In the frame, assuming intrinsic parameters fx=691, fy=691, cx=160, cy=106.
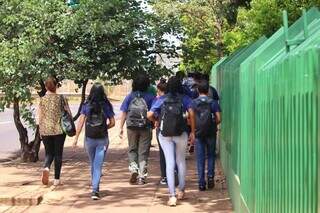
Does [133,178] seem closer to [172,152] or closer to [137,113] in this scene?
[137,113]

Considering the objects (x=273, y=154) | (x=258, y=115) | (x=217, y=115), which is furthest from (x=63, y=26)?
(x=273, y=154)

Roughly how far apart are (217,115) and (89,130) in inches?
71.1

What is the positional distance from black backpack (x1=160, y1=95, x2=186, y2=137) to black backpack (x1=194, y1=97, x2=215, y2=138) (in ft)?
2.17

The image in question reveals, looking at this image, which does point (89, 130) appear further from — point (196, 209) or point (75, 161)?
point (75, 161)

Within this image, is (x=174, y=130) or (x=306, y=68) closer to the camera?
(x=306, y=68)

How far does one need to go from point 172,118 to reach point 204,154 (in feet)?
4.20

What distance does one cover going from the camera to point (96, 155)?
9508mm

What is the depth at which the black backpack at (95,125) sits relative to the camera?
9.41 meters

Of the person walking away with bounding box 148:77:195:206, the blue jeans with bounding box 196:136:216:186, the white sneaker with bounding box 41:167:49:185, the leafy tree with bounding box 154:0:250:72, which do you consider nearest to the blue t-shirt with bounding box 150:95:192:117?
the person walking away with bounding box 148:77:195:206

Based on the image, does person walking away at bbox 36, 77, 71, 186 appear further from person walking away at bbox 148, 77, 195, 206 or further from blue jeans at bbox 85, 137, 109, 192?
person walking away at bbox 148, 77, 195, 206

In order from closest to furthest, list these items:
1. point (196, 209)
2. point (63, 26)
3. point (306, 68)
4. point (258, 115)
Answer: point (306, 68) → point (258, 115) → point (196, 209) → point (63, 26)

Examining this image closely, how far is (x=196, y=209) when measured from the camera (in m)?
8.56

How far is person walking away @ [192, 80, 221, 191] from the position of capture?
9.62 meters

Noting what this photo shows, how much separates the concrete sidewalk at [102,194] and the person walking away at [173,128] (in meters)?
0.38
